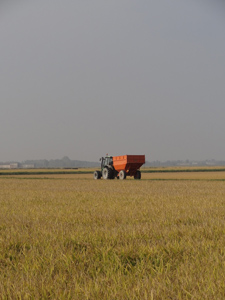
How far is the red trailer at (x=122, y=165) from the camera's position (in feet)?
97.1

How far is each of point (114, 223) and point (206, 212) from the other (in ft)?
9.65

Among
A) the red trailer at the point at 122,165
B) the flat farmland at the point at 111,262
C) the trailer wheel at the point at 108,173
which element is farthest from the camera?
the trailer wheel at the point at 108,173

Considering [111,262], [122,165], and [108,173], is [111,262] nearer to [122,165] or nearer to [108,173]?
[122,165]

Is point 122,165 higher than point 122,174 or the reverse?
higher

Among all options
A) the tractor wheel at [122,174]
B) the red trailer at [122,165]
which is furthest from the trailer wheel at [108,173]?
the tractor wheel at [122,174]

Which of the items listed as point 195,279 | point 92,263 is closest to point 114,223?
point 92,263

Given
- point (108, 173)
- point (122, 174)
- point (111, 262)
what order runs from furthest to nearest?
point (108, 173) → point (122, 174) → point (111, 262)

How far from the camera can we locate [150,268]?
4.04 metres

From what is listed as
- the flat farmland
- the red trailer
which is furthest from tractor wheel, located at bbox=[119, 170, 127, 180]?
the flat farmland

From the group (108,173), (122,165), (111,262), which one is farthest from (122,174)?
(111,262)

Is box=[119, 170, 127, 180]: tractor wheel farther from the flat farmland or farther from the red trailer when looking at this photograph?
the flat farmland

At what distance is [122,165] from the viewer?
30.1 metres

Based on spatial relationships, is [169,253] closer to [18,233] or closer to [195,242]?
[195,242]

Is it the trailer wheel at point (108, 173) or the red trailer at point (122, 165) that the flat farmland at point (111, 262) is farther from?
the trailer wheel at point (108, 173)
